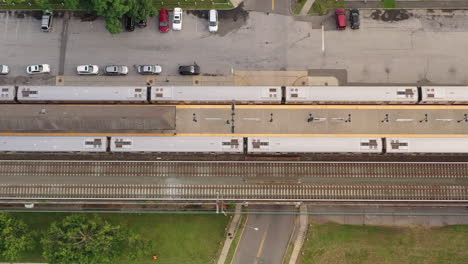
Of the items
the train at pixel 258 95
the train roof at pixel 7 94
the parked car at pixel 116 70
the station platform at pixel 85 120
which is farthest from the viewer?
the parked car at pixel 116 70

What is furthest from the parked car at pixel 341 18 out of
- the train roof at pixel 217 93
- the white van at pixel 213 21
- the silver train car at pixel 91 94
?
the silver train car at pixel 91 94

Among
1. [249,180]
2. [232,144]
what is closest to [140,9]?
[232,144]

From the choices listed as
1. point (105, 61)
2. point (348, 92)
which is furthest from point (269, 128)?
point (105, 61)

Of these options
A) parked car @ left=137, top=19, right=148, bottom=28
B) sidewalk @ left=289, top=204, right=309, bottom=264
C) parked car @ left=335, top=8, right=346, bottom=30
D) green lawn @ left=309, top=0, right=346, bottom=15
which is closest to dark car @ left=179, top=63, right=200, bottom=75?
parked car @ left=137, top=19, right=148, bottom=28

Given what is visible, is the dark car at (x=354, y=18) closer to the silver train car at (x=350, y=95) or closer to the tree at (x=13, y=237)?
the silver train car at (x=350, y=95)

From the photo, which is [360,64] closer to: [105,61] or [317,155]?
[317,155]

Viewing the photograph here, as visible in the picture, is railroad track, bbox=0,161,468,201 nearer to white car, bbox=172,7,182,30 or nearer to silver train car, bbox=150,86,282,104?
silver train car, bbox=150,86,282,104

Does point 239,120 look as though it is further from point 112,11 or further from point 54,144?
point 54,144
